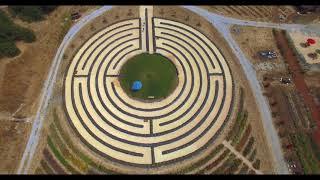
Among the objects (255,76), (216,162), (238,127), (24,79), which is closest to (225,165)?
(216,162)

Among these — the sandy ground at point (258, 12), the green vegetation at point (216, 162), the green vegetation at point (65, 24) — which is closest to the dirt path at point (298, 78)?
the sandy ground at point (258, 12)

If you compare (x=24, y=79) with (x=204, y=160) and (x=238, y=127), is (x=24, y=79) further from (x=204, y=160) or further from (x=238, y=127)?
(x=238, y=127)

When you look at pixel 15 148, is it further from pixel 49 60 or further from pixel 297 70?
pixel 297 70

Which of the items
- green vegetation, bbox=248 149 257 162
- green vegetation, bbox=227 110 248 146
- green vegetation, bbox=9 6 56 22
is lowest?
green vegetation, bbox=248 149 257 162

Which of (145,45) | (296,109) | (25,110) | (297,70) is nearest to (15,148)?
(25,110)

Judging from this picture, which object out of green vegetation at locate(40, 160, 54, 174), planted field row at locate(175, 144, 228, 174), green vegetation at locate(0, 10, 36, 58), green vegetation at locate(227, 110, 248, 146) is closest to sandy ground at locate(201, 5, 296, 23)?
green vegetation at locate(227, 110, 248, 146)

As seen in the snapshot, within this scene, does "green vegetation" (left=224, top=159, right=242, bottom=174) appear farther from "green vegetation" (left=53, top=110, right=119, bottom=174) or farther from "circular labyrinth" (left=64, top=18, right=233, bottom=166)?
"green vegetation" (left=53, top=110, right=119, bottom=174)

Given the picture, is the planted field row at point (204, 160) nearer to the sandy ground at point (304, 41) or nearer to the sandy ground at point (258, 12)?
the sandy ground at point (304, 41)
